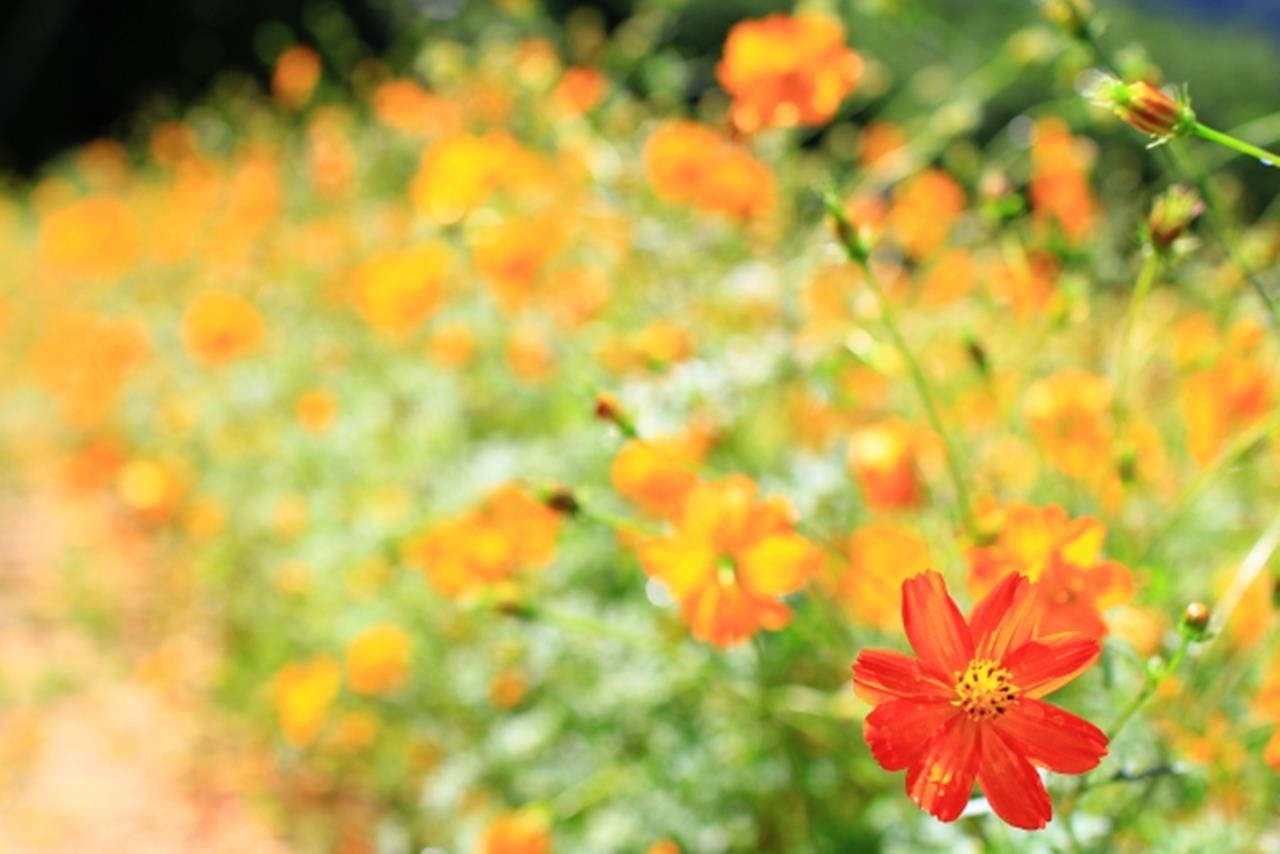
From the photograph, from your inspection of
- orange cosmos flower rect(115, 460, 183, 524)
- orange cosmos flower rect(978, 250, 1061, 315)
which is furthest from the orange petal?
orange cosmos flower rect(115, 460, 183, 524)

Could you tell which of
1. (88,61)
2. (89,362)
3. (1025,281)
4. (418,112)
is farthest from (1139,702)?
(88,61)

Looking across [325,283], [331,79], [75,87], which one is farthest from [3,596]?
[75,87]

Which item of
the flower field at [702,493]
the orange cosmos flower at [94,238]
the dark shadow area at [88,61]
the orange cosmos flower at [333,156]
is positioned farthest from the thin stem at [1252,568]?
the dark shadow area at [88,61]

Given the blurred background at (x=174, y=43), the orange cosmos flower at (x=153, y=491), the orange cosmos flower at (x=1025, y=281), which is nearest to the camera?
the orange cosmos flower at (x=1025, y=281)

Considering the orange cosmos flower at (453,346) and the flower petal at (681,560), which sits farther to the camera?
the orange cosmos flower at (453,346)

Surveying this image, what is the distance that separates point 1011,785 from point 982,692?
0.05m

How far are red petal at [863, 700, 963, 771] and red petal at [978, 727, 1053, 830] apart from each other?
0.08ft

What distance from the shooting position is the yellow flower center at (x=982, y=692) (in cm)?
64

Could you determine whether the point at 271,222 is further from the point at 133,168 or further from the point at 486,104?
the point at 133,168

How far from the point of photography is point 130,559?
3.02 meters

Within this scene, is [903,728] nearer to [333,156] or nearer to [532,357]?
[532,357]

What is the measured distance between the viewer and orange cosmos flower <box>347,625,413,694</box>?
1.78 m

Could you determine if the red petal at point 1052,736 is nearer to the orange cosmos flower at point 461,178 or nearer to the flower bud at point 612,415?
the flower bud at point 612,415

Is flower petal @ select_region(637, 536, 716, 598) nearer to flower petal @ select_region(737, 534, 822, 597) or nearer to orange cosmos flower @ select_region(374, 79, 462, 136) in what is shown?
flower petal @ select_region(737, 534, 822, 597)
